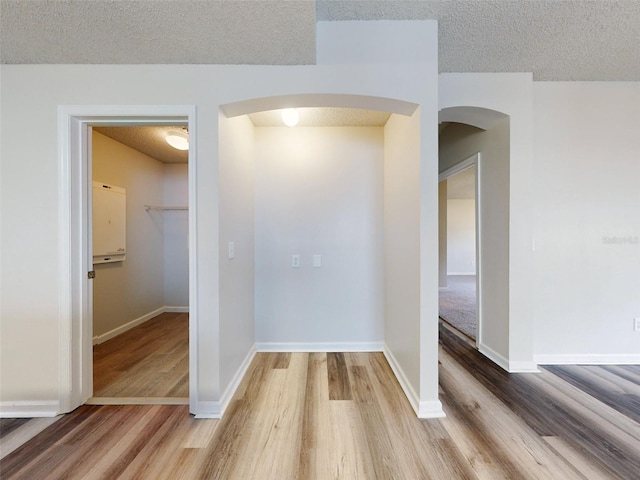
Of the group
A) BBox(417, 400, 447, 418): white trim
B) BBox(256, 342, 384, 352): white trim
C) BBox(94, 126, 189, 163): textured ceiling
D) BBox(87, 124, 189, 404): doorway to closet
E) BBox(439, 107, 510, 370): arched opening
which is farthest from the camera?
BBox(94, 126, 189, 163): textured ceiling

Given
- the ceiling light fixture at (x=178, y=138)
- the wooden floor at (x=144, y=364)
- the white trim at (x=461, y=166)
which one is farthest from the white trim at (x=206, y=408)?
the white trim at (x=461, y=166)

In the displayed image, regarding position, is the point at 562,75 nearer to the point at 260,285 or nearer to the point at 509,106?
the point at 509,106

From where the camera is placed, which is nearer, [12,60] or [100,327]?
[12,60]

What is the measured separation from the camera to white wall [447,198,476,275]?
373 inches

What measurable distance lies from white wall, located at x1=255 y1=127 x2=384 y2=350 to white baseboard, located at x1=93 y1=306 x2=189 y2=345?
6.38ft

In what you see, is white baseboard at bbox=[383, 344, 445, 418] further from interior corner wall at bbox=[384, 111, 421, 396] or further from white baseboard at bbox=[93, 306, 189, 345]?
white baseboard at bbox=[93, 306, 189, 345]

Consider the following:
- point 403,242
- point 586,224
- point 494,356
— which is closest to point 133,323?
point 403,242

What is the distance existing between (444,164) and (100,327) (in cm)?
477

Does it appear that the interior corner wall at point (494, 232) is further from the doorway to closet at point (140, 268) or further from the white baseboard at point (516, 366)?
the doorway to closet at point (140, 268)

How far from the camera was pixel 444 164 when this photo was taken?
3.55 m

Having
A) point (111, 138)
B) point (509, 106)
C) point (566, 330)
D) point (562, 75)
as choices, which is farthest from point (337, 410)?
point (111, 138)

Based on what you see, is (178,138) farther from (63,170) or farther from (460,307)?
(460,307)

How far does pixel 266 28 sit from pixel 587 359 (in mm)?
3846

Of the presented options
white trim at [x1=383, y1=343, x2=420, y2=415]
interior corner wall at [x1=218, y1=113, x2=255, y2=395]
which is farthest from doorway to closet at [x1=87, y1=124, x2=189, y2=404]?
white trim at [x1=383, y1=343, x2=420, y2=415]
